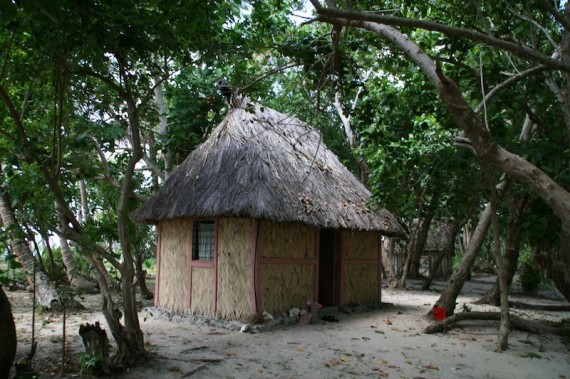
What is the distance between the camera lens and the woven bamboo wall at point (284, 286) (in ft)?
25.7

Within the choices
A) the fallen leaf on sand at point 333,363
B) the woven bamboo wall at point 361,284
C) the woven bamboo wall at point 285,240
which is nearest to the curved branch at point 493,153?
the fallen leaf on sand at point 333,363

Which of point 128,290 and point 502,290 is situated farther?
point 502,290

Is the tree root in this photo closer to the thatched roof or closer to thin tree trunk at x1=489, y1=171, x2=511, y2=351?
thin tree trunk at x1=489, y1=171, x2=511, y2=351

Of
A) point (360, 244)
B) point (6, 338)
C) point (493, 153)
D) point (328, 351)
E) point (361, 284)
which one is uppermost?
point (493, 153)

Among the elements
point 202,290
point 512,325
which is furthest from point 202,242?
point 512,325

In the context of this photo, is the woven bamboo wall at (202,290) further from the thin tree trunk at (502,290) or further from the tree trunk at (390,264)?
the tree trunk at (390,264)

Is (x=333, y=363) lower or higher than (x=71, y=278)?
lower

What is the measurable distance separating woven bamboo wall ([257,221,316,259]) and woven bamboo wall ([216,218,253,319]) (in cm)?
27

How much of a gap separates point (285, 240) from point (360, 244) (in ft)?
8.69

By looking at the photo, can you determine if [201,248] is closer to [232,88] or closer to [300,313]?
[300,313]

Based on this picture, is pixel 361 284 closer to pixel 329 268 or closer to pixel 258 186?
pixel 329 268

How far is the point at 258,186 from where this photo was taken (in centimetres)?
771

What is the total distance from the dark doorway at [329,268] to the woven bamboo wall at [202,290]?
2.91m

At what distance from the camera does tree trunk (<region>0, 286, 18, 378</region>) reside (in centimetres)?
380
